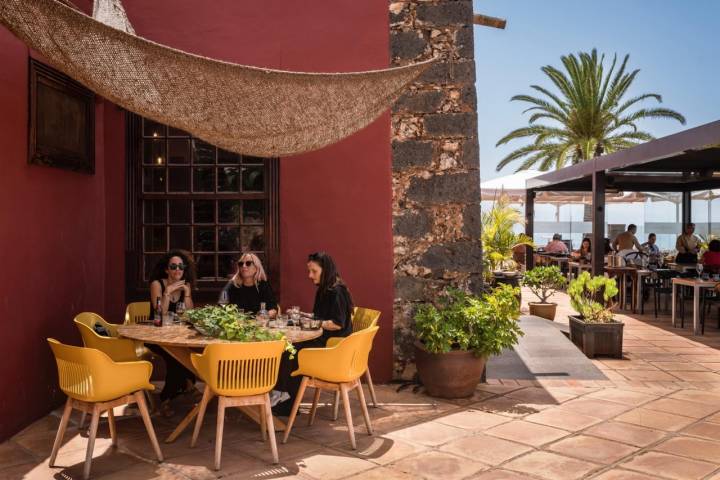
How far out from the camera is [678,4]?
20.4 meters

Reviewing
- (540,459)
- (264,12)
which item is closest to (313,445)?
(540,459)

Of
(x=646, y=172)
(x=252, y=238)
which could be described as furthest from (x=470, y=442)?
(x=646, y=172)

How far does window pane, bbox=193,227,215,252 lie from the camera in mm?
5336

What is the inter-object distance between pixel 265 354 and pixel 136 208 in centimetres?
253

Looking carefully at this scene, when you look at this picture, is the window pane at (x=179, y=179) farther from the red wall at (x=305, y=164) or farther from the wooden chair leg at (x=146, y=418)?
the wooden chair leg at (x=146, y=418)

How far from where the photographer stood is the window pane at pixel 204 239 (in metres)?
5.34

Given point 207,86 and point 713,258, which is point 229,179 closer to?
point 207,86

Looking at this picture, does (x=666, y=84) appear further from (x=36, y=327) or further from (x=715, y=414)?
(x=36, y=327)

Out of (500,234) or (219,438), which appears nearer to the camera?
(219,438)

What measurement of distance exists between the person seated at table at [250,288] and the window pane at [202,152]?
109 cm

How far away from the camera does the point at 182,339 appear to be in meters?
3.68

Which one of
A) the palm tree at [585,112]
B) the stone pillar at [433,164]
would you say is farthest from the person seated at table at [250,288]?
the palm tree at [585,112]

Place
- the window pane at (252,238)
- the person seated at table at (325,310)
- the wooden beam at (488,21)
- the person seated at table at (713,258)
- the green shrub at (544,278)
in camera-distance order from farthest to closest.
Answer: the green shrub at (544,278), the person seated at table at (713,258), the wooden beam at (488,21), the window pane at (252,238), the person seated at table at (325,310)

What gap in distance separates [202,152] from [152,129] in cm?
47
